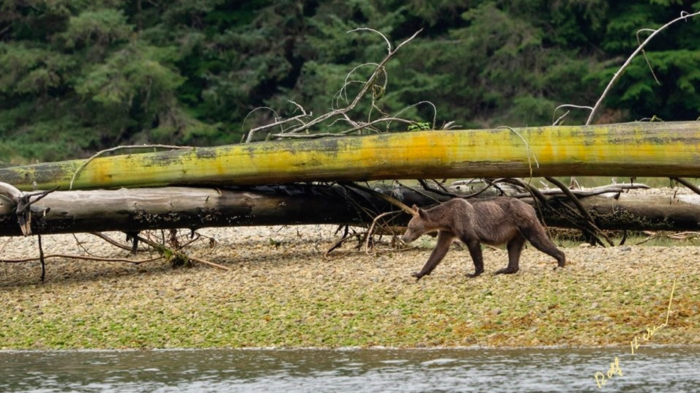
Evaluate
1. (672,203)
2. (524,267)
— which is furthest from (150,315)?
(672,203)

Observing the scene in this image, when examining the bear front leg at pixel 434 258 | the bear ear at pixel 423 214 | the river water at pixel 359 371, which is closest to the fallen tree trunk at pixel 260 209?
the bear ear at pixel 423 214

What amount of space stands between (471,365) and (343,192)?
14.3 ft

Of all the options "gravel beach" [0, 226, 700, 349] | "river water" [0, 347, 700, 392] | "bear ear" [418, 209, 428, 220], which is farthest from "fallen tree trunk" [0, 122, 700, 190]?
"river water" [0, 347, 700, 392]

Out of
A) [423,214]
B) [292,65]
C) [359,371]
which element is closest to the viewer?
[359,371]

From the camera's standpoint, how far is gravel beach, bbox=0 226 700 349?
9.16 m

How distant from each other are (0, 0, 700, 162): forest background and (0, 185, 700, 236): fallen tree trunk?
746 inches

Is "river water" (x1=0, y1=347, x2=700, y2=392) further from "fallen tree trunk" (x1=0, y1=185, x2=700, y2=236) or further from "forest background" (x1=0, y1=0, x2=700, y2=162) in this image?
"forest background" (x1=0, y1=0, x2=700, y2=162)

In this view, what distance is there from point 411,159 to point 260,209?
5.19ft

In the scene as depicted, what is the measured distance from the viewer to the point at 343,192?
483 inches

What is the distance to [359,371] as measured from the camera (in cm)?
807

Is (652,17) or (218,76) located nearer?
(652,17)

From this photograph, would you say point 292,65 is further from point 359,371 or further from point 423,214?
point 359,371

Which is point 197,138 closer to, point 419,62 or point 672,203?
point 419,62

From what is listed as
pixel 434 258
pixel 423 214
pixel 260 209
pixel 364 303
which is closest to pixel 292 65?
pixel 260 209
